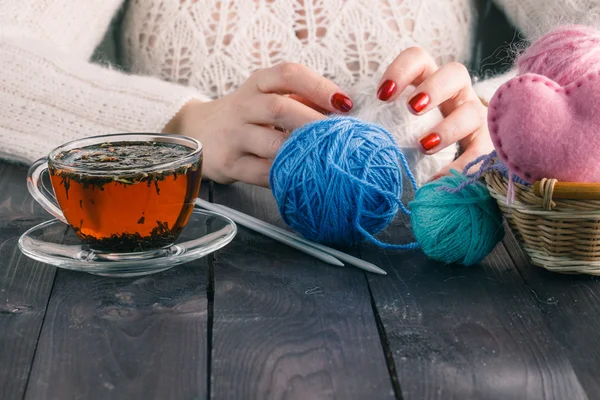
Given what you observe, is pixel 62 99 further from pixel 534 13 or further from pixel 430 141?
pixel 534 13

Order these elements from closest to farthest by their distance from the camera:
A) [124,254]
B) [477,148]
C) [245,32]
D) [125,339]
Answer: [125,339] < [124,254] < [477,148] < [245,32]

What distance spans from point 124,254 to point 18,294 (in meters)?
0.09

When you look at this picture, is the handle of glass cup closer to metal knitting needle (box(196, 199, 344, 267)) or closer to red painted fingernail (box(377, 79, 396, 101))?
metal knitting needle (box(196, 199, 344, 267))

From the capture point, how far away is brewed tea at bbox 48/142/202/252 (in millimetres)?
570

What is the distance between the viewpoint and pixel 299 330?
0.50 metres

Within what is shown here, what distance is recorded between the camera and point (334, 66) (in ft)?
3.76

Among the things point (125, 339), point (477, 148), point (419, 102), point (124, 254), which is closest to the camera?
point (125, 339)

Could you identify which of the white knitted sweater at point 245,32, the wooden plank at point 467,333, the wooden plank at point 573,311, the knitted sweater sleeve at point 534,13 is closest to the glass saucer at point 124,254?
the wooden plank at point 467,333

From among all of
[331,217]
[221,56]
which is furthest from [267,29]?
[331,217]

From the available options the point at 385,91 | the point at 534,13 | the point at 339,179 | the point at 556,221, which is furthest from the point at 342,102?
the point at 534,13

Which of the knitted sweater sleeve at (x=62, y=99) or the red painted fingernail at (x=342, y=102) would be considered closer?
the red painted fingernail at (x=342, y=102)

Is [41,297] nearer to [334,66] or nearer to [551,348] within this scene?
[551,348]

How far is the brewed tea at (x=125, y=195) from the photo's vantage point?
570 millimetres

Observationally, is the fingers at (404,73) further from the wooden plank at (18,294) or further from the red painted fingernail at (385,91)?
the wooden plank at (18,294)
